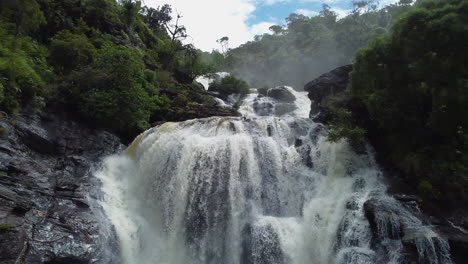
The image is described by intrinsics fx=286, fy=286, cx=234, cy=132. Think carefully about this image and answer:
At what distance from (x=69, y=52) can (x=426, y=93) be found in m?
17.0

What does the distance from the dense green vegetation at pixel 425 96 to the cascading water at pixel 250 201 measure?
146 cm

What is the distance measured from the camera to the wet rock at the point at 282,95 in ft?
96.2

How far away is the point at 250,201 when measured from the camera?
36.7ft

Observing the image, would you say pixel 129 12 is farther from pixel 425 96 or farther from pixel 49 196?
pixel 425 96

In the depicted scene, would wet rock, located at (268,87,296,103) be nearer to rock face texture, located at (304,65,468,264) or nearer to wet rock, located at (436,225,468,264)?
rock face texture, located at (304,65,468,264)

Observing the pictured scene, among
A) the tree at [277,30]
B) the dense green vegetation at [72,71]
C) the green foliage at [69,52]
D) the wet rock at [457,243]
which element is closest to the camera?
the wet rock at [457,243]

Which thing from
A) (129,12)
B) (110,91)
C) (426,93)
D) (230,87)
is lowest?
(110,91)

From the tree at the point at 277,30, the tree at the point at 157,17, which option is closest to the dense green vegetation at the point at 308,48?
the tree at the point at 277,30

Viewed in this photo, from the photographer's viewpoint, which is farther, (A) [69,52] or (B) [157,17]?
(B) [157,17]

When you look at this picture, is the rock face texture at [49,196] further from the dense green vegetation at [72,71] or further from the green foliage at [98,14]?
the green foliage at [98,14]

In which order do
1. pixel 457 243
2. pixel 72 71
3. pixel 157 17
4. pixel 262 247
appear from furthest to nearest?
pixel 157 17 → pixel 72 71 → pixel 262 247 → pixel 457 243

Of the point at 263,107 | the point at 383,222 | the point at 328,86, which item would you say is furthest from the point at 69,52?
the point at 383,222

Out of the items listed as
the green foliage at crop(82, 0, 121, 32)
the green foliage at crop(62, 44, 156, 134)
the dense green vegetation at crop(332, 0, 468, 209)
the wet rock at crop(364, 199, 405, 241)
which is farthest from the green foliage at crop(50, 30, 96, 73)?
the wet rock at crop(364, 199, 405, 241)

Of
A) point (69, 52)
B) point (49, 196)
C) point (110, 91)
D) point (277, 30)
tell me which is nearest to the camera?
point (49, 196)
